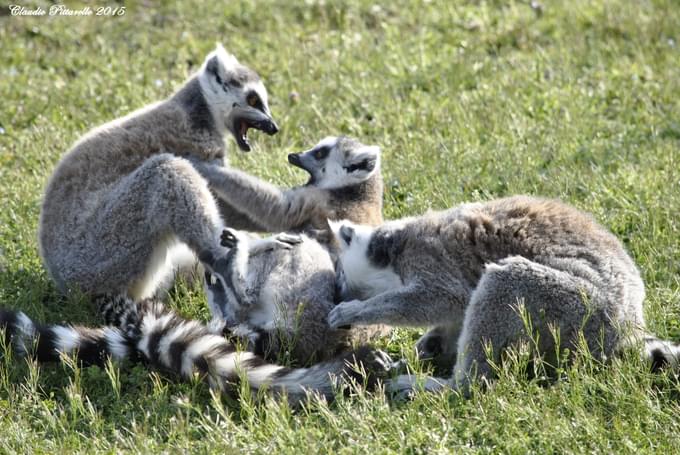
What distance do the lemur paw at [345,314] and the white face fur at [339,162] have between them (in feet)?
4.88

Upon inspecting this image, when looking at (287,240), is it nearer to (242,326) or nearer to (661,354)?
(242,326)

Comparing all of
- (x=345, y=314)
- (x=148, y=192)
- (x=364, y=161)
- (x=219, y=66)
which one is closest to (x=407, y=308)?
(x=345, y=314)

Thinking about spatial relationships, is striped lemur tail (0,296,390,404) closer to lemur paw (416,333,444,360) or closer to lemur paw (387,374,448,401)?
lemur paw (387,374,448,401)

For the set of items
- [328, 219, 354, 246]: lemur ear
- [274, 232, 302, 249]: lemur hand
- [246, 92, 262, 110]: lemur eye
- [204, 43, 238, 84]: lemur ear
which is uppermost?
[204, 43, 238, 84]: lemur ear

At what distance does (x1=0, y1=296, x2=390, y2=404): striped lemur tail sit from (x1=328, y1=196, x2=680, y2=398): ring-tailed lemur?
376mm

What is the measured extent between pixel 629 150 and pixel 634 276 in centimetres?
340

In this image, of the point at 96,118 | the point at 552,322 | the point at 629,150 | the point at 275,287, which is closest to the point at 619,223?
the point at 629,150

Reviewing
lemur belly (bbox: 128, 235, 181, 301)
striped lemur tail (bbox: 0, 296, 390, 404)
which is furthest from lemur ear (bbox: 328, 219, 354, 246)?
lemur belly (bbox: 128, 235, 181, 301)

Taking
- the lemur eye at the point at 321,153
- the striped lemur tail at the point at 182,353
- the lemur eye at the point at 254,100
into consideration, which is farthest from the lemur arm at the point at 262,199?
the striped lemur tail at the point at 182,353

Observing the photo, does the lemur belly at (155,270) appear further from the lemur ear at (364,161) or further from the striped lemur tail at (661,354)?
the striped lemur tail at (661,354)

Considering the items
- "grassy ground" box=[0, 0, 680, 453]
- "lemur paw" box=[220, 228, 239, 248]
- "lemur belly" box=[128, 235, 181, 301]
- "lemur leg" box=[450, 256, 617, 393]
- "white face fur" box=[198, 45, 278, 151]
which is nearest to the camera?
"grassy ground" box=[0, 0, 680, 453]

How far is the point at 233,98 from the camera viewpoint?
711cm

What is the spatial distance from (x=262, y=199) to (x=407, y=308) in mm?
1785

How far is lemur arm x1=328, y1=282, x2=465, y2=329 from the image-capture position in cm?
532
